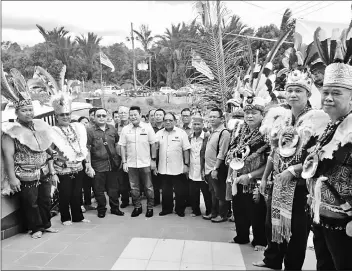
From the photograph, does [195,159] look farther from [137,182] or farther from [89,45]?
[89,45]

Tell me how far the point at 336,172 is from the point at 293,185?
1.65ft

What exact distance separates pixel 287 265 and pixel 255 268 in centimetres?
32

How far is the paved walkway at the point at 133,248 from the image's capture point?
3035 mm

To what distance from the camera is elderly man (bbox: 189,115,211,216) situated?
4.72 meters

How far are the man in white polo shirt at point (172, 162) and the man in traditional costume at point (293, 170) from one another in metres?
2.13

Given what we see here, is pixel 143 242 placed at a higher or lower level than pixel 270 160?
lower

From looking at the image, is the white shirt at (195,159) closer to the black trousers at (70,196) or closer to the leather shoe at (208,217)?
the leather shoe at (208,217)

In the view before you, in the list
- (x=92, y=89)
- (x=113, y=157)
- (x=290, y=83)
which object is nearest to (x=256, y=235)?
(x=290, y=83)

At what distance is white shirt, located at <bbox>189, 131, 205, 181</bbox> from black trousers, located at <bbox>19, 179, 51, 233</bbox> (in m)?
2.08

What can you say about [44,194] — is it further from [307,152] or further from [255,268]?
[307,152]

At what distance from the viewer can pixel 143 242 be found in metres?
3.59

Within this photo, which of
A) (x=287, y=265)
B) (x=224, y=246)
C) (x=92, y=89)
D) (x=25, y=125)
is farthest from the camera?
(x=92, y=89)

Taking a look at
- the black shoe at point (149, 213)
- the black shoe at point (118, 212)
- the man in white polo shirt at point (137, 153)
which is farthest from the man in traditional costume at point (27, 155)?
the black shoe at point (149, 213)

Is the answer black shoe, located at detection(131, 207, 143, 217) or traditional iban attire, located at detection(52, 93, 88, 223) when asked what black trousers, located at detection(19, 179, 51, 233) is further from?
black shoe, located at detection(131, 207, 143, 217)
